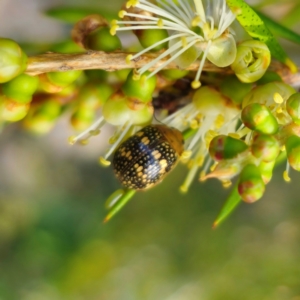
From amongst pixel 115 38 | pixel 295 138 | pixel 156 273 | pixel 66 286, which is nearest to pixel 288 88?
pixel 295 138

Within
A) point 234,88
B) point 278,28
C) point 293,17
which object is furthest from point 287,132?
point 293,17

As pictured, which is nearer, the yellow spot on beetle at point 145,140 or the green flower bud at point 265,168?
the green flower bud at point 265,168

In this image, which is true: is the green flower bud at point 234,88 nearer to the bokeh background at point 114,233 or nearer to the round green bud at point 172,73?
the round green bud at point 172,73

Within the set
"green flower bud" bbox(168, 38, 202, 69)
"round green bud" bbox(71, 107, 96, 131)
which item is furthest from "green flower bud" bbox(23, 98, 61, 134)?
"green flower bud" bbox(168, 38, 202, 69)

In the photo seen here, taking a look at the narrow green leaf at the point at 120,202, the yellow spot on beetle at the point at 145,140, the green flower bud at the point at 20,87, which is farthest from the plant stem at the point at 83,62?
the narrow green leaf at the point at 120,202

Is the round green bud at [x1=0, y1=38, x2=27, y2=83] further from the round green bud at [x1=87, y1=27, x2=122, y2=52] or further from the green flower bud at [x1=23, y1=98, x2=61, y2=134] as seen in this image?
the green flower bud at [x1=23, y1=98, x2=61, y2=134]

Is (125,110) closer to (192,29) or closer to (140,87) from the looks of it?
(140,87)

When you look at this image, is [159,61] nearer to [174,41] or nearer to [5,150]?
[174,41]
